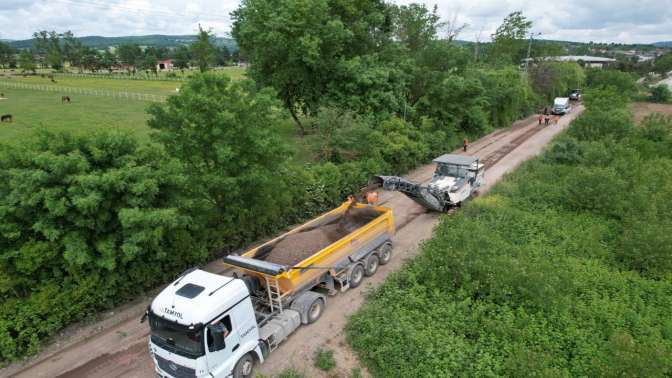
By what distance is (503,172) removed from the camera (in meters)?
25.3

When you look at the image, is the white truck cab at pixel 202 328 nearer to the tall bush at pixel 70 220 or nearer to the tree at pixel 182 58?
the tall bush at pixel 70 220

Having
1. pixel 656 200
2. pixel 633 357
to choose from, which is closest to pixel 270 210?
pixel 633 357

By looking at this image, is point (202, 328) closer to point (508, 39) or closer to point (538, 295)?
point (538, 295)

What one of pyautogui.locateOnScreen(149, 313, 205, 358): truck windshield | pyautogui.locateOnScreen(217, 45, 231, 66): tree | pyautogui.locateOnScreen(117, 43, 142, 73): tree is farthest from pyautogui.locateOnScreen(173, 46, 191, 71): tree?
pyautogui.locateOnScreen(149, 313, 205, 358): truck windshield

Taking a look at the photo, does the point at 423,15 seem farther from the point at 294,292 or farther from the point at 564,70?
the point at 564,70

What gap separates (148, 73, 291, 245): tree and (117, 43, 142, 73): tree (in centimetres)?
11605

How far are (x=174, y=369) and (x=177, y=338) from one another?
0.81m

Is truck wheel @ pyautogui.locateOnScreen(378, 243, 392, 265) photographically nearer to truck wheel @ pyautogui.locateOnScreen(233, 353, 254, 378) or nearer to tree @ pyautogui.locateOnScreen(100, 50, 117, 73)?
truck wheel @ pyautogui.locateOnScreen(233, 353, 254, 378)

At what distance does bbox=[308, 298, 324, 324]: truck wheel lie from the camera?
35.6ft

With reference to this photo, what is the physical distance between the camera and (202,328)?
24.9 feet

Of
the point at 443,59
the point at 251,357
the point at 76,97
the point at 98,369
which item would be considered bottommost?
the point at 98,369

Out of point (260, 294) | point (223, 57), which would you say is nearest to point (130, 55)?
point (223, 57)

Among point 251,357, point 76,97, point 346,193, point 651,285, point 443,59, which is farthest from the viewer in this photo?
point 76,97

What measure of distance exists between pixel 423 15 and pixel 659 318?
2894 centimetres
